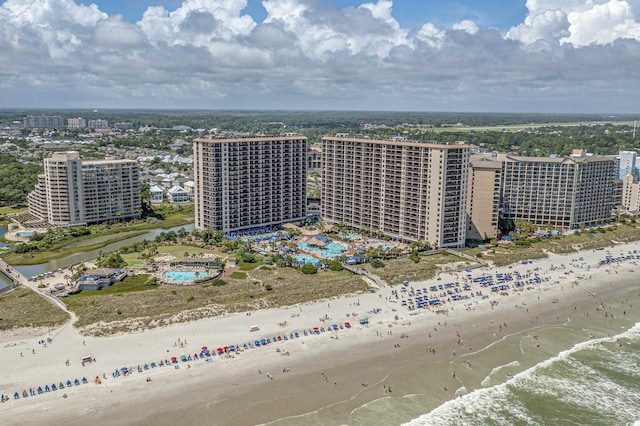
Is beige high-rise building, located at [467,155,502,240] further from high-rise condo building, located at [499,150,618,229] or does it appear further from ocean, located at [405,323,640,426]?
ocean, located at [405,323,640,426]

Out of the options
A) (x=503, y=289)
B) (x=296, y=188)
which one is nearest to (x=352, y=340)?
(x=503, y=289)

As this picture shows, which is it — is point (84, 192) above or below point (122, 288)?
above

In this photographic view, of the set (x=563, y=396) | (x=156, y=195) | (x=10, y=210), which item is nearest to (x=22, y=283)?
(x=10, y=210)

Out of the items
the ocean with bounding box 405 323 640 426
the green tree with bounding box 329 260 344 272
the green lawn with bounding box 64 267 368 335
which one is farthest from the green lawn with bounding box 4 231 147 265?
the ocean with bounding box 405 323 640 426

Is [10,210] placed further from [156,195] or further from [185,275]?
[185,275]

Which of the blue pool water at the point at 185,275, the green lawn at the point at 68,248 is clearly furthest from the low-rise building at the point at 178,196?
the blue pool water at the point at 185,275
